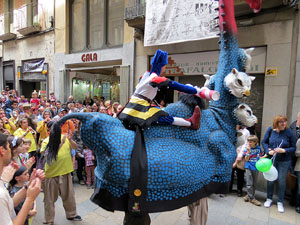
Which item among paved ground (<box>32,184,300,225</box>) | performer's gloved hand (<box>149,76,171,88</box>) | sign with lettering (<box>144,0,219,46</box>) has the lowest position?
paved ground (<box>32,184,300,225</box>)

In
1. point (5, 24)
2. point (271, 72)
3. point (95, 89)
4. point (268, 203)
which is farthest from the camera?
point (5, 24)

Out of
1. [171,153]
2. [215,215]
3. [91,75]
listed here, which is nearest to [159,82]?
[171,153]

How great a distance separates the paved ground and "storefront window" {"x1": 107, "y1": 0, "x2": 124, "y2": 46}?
6548mm

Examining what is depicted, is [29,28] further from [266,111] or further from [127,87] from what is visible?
[266,111]

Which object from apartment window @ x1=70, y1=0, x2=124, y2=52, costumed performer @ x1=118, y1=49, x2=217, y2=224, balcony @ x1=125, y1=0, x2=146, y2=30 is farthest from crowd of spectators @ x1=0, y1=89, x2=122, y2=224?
apartment window @ x1=70, y1=0, x2=124, y2=52

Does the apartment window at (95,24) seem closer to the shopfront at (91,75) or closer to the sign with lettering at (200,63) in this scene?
the shopfront at (91,75)

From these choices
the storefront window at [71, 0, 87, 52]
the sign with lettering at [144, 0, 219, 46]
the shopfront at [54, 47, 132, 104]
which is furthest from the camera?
the storefront window at [71, 0, 87, 52]

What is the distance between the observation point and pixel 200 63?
6328 mm

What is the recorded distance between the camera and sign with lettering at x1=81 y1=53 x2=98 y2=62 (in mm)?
8914

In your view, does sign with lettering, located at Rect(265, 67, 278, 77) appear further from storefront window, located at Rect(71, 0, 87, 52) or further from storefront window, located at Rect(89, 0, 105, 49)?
storefront window, located at Rect(71, 0, 87, 52)

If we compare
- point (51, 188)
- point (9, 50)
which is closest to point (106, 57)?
point (51, 188)

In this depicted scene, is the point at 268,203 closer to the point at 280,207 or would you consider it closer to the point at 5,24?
the point at 280,207

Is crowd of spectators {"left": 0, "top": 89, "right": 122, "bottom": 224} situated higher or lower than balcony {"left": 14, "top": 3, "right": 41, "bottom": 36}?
lower

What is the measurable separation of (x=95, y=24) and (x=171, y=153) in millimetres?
9084
